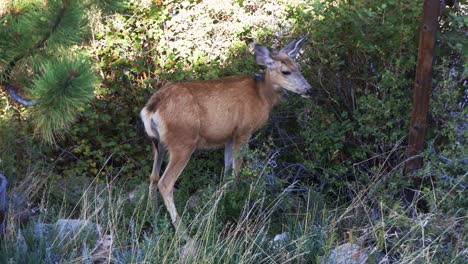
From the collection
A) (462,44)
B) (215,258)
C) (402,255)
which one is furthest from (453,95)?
(215,258)

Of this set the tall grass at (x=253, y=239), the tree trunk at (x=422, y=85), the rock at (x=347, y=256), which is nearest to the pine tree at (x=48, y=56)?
the tall grass at (x=253, y=239)

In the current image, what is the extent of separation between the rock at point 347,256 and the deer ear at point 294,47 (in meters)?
2.78

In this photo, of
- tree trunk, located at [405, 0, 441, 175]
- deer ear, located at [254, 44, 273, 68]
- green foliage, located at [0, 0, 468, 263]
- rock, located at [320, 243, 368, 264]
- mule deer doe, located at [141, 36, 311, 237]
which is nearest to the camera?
rock, located at [320, 243, 368, 264]

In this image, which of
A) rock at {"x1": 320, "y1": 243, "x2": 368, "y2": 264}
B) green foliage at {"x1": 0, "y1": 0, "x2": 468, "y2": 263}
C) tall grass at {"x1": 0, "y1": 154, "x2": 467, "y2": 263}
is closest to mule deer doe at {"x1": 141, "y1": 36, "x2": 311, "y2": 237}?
green foliage at {"x1": 0, "y1": 0, "x2": 468, "y2": 263}

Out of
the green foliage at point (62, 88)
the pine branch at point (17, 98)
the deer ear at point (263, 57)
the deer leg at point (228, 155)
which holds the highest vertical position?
the green foliage at point (62, 88)

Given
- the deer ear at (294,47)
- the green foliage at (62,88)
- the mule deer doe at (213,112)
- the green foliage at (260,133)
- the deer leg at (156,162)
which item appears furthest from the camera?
the deer ear at (294,47)

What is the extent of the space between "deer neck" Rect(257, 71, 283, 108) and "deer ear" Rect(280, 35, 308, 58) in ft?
1.02

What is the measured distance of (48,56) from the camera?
573 cm

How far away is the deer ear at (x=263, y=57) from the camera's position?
8062 millimetres

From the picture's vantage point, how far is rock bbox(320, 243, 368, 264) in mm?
5608

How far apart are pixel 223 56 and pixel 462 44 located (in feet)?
9.61

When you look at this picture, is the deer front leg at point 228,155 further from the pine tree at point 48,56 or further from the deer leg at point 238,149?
the pine tree at point 48,56

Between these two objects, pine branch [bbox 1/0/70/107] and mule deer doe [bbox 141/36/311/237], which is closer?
pine branch [bbox 1/0/70/107]

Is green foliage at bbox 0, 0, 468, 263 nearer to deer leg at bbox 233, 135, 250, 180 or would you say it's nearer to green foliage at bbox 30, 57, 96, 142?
green foliage at bbox 30, 57, 96, 142
